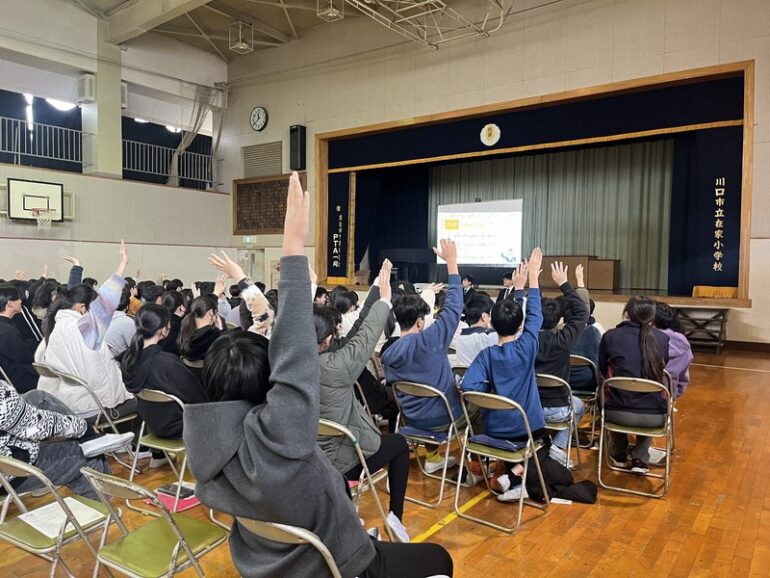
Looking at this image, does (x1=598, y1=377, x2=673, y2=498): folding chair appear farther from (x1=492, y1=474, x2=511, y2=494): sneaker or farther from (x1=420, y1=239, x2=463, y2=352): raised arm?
(x1=420, y1=239, x2=463, y2=352): raised arm

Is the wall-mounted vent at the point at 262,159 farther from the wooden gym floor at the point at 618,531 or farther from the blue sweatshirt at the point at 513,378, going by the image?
the blue sweatshirt at the point at 513,378

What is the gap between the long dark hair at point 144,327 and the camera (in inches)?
128

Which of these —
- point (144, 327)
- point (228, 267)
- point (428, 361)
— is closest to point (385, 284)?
point (428, 361)

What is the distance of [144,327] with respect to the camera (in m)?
3.27

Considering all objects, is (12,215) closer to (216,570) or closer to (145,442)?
(145,442)

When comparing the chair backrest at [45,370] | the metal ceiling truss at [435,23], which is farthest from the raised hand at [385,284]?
the metal ceiling truss at [435,23]

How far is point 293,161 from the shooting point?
41.8ft

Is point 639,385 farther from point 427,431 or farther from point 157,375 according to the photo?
point 157,375

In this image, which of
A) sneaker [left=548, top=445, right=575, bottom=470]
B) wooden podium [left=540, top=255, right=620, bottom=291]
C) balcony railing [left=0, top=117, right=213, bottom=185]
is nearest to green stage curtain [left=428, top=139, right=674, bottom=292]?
wooden podium [left=540, top=255, right=620, bottom=291]

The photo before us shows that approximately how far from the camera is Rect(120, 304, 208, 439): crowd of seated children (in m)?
2.90

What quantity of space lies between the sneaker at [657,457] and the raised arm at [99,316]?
12.7ft

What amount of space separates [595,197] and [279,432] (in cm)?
1223

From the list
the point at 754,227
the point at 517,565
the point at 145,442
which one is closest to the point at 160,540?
the point at 145,442

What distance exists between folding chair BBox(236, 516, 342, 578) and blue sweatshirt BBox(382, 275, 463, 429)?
73.8 inches
